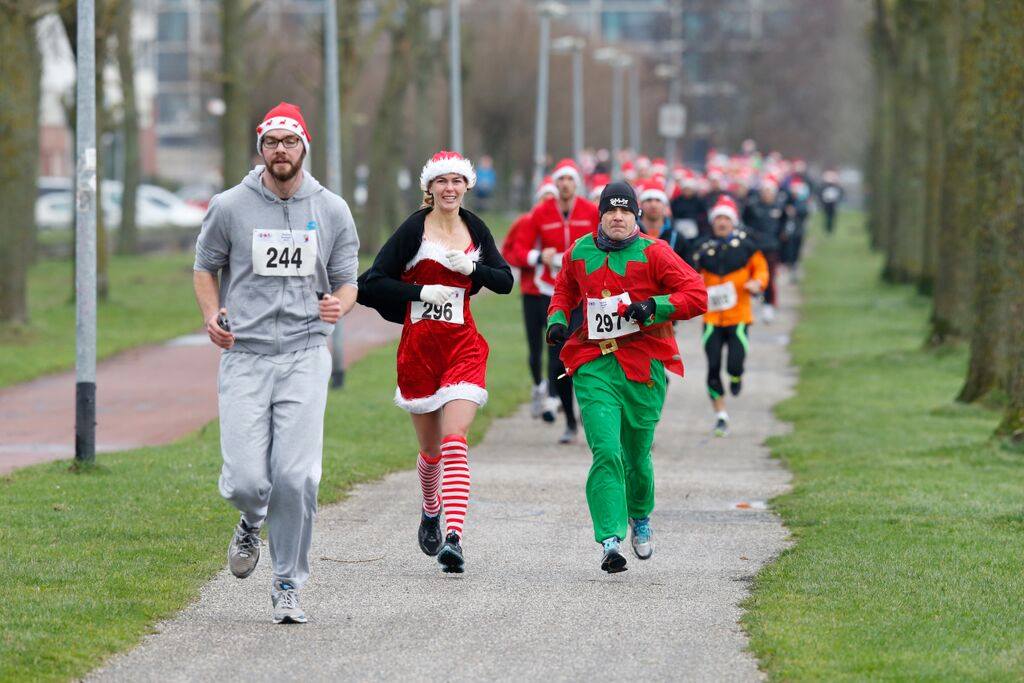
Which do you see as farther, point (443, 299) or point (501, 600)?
point (443, 299)

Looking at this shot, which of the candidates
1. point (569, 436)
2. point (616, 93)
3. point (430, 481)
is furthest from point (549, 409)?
point (616, 93)

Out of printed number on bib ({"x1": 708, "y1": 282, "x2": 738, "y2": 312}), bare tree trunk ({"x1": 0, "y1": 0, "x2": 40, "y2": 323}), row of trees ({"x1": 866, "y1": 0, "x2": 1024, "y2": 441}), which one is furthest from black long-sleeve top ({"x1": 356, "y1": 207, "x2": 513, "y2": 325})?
bare tree trunk ({"x1": 0, "y1": 0, "x2": 40, "y2": 323})

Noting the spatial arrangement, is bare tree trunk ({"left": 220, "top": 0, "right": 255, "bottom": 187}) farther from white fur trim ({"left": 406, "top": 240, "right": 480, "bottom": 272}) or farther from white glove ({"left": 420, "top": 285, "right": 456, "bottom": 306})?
white glove ({"left": 420, "top": 285, "right": 456, "bottom": 306})

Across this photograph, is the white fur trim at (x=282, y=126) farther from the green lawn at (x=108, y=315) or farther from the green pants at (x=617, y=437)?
the green lawn at (x=108, y=315)

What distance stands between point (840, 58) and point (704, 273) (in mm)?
86923

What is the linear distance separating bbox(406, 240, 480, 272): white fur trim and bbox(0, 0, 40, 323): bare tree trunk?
50.1 feet

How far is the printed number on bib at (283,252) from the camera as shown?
7656mm

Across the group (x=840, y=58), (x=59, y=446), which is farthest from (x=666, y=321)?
(x=840, y=58)

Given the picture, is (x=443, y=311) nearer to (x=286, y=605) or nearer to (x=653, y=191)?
(x=286, y=605)

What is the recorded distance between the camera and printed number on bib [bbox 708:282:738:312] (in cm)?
1620

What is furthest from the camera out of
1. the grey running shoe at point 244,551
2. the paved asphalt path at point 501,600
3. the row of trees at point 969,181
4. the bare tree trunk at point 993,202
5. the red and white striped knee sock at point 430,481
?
Answer: the bare tree trunk at point 993,202

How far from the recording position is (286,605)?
25.3ft

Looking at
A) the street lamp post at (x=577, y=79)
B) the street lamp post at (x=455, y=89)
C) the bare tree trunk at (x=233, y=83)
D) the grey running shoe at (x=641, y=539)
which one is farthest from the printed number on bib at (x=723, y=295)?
the street lamp post at (x=577, y=79)

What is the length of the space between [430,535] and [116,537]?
1.57 metres
